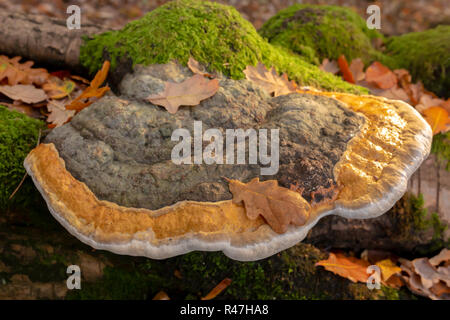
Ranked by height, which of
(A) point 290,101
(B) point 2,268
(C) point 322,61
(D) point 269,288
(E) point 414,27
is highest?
(E) point 414,27

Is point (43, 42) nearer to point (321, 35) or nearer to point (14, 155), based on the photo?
point (14, 155)

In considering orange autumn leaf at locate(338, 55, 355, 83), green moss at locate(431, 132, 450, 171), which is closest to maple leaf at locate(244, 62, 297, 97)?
green moss at locate(431, 132, 450, 171)

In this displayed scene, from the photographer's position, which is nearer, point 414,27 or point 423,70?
point 423,70

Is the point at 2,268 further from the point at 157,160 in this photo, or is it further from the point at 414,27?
the point at 414,27

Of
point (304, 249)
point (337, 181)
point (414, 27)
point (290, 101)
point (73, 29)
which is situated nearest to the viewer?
point (337, 181)

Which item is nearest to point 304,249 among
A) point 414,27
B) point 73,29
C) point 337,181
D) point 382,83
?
point 337,181

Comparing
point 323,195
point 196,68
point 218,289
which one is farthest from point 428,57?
point 218,289
